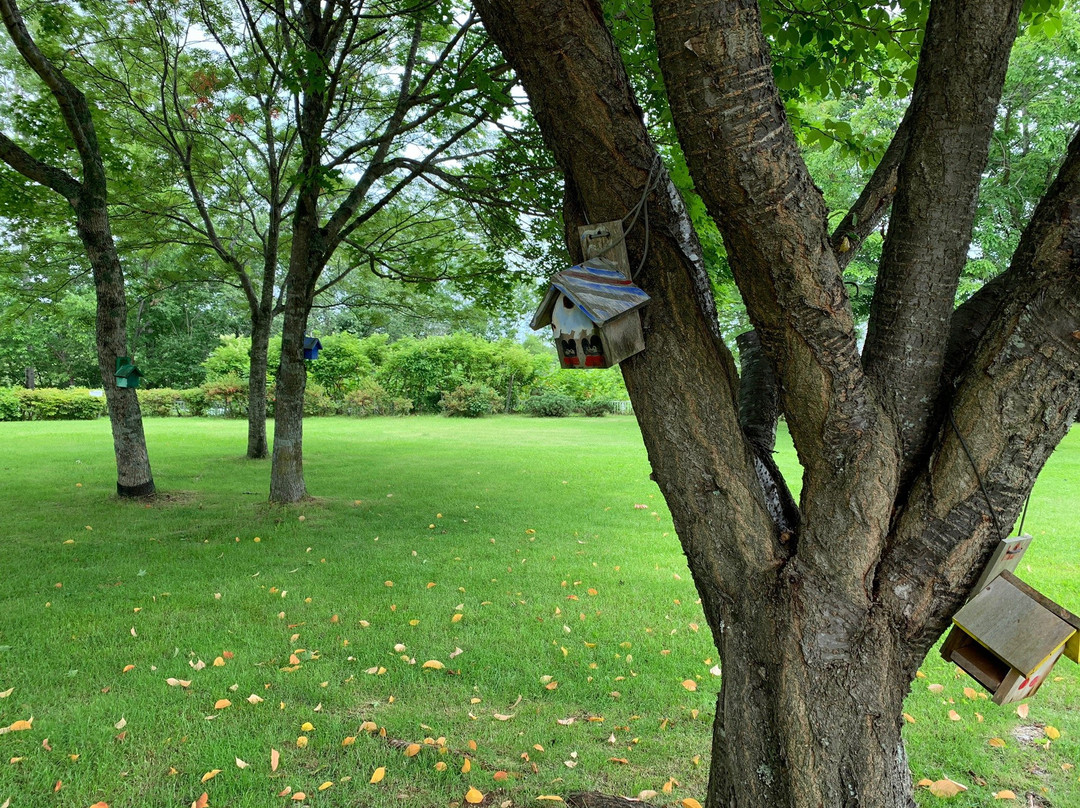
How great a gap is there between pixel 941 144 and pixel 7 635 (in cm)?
587

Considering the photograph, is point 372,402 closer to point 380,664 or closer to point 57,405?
point 57,405

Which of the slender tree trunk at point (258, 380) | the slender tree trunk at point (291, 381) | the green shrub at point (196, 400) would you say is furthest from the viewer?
the green shrub at point (196, 400)

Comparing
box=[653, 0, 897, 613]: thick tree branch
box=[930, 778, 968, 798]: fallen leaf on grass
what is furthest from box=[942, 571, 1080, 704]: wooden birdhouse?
box=[930, 778, 968, 798]: fallen leaf on grass

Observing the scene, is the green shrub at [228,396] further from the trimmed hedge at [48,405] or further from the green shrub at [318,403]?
the trimmed hedge at [48,405]

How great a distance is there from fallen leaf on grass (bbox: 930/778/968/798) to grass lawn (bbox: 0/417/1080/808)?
0.12 feet

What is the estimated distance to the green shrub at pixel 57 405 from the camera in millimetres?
22781

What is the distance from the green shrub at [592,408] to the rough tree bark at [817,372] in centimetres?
2463

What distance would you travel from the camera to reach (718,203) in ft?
5.54

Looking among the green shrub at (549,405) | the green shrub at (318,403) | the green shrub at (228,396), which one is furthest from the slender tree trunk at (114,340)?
the green shrub at (549,405)

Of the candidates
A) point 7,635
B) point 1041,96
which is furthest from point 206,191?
point 1041,96

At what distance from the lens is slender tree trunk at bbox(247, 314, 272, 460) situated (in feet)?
40.3

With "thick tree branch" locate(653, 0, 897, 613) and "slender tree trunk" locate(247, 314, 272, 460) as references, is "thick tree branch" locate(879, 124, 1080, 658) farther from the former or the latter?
"slender tree trunk" locate(247, 314, 272, 460)

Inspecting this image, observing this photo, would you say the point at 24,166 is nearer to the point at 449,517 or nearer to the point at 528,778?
the point at 449,517

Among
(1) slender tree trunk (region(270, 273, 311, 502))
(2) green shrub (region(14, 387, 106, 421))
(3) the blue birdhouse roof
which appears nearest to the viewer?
(3) the blue birdhouse roof
